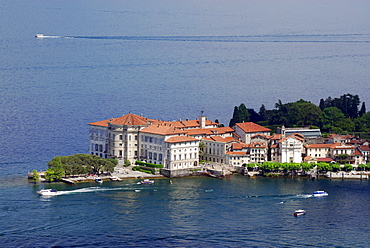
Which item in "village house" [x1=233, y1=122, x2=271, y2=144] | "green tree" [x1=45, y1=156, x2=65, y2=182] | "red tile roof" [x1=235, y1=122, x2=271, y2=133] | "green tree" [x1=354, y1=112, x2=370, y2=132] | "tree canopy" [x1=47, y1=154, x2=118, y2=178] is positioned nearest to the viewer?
"green tree" [x1=45, y1=156, x2=65, y2=182]

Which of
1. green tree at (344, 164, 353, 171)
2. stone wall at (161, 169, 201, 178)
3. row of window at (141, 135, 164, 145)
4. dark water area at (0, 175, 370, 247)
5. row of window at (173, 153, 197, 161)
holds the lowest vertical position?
dark water area at (0, 175, 370, 247)

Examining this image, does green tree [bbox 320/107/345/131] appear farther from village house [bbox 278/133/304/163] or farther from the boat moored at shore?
the boat moored at shore

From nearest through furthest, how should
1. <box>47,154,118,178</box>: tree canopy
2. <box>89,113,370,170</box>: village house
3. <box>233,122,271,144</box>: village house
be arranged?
<box>47,154,118,178</box>: tree canopy → <box>89,113,370,170</box>: village house → <box>233,122,271,144</box>: village house

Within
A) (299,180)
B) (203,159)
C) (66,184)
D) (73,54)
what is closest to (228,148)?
(203,159)

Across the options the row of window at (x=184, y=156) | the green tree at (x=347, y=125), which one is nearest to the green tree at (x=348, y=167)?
the row of window at (x=184, y=156)

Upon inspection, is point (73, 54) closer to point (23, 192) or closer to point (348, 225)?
point (23, 192)

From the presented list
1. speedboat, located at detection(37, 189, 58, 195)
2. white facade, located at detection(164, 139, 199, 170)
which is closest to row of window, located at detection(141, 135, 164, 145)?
white facade, located at detection(164, 139, 199, 170)

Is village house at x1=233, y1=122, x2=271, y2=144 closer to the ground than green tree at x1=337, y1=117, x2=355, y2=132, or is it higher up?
closer to the ground

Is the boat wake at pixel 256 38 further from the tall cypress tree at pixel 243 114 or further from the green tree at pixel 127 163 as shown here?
the green tree at pixel 127 163

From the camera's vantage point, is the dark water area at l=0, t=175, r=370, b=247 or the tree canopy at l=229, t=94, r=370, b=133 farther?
the tree canopy at l=229, t=94, r=370, b=133
